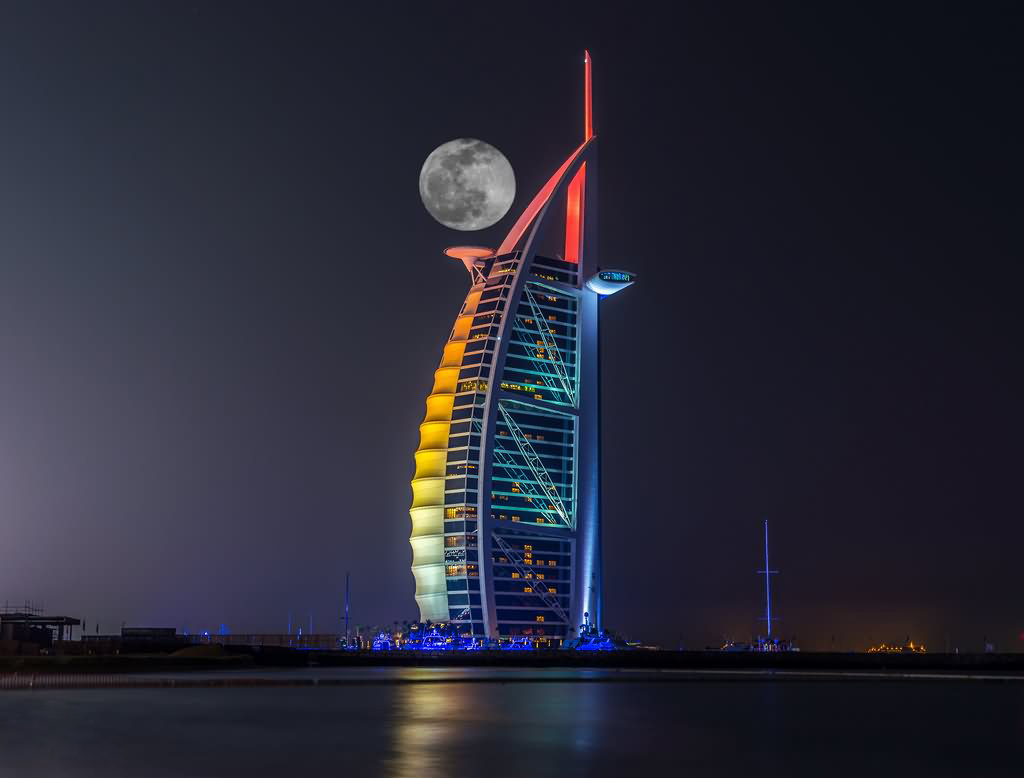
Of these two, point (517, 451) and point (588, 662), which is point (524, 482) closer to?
point (517, 451)

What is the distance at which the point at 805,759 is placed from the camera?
113ft

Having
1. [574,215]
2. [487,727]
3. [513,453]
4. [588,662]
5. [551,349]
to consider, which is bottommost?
[588,662]

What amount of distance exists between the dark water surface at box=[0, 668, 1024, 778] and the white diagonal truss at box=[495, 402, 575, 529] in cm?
9755

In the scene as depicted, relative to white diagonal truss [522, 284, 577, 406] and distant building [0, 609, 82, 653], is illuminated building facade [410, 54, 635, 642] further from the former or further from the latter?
distant building [0, 609, 82, 653]

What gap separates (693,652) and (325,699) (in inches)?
3795

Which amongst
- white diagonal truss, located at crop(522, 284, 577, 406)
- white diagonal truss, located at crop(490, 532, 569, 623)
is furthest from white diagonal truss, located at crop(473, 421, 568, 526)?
white diagonal truss, located at crop(522, 284, 577, 406)

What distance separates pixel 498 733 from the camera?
Result: 41.2 m

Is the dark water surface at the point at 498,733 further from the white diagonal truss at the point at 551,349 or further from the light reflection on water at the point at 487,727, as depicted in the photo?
the white diagonal truss at the point at 551,349

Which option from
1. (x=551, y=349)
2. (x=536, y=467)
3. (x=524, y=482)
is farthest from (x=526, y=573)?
(x=551, y=349)

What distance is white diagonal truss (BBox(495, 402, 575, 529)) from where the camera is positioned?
16800 cm

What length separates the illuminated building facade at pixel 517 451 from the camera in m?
162

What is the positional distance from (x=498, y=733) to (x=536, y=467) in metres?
127

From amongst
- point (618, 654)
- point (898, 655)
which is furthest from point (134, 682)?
point (898, 655)

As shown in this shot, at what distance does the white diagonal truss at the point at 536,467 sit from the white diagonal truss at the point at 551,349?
9.30m
